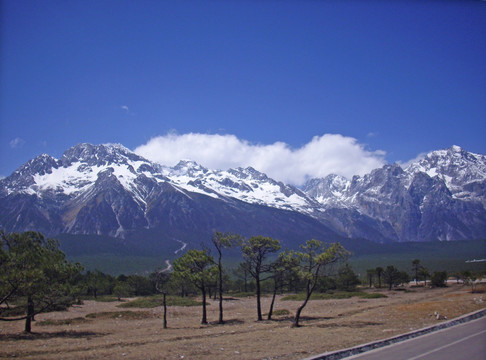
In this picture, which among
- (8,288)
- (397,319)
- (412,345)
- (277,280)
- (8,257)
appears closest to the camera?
(412,345)

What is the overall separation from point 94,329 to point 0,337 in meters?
9.10

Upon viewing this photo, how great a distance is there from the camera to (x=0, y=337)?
29.8m

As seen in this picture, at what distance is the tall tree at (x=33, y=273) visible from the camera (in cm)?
2402

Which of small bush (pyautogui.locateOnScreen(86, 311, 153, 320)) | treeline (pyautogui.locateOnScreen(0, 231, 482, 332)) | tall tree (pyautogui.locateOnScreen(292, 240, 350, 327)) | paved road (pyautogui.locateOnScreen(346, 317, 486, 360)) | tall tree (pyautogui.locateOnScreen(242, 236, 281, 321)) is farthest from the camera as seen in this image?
small bush (pyautogui.locateOnScreen(86, 311, 153, 320))

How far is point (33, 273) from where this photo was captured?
23812 mm

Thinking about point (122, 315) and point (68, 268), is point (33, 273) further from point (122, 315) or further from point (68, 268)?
point (122, 315)

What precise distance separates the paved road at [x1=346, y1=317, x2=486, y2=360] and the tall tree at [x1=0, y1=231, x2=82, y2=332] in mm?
20252

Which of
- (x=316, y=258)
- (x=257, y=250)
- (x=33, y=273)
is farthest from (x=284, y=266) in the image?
(x=33, y=273)

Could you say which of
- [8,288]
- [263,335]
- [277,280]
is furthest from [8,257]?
[277,280]

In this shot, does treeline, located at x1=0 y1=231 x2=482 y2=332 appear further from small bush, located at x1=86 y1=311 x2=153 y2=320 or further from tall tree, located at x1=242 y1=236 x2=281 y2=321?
small bush, located at x1=86 y1=311 x2=153 y2=320

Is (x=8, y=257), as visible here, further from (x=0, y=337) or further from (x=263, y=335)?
(x=263, y=335)

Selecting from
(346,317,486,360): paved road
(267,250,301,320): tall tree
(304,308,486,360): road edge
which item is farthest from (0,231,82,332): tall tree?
(346,317,486,360): paved road

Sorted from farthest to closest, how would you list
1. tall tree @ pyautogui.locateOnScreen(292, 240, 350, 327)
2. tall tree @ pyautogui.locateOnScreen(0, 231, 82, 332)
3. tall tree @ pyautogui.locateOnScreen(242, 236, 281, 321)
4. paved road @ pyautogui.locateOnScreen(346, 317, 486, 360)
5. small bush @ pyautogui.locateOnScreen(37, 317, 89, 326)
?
small bush @ pyautogui.locateOnScreen(37, 317, 89, 326) → tall tree @ pyautogui.locateOnScreen(242, 236, 281, 321) → tall tree @ pyautogui.locateOnScreen(292, 240, 350, 327) → tall tree @ pyautogui.locateOnScreen(0, 231, 82, 332) → paved road @ pyautogui.locateOnScreen(346, 317, 486, 360)

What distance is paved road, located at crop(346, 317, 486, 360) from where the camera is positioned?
17312 mm
